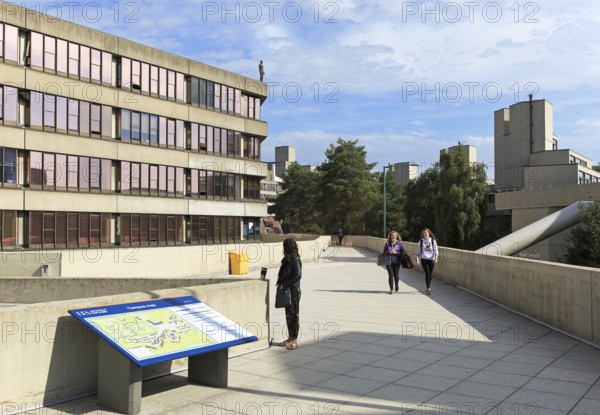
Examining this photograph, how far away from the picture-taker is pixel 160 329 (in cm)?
617

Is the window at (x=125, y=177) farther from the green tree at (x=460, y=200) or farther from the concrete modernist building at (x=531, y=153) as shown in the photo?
the concrete modernist building at (x=531, y=153)

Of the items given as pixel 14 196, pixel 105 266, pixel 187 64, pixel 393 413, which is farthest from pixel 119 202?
pixel 393 413

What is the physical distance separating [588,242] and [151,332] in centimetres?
2128

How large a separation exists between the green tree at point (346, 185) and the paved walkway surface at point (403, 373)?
→ 68370mm

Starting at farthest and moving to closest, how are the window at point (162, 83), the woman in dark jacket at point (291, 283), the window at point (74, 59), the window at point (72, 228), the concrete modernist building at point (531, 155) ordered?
the concrete modernist building at point (531, 155) → the window at point (162, 83) → the window at point (72, 228) → the window at point (74, 59) → the woman in dark jacket at point (291, 283)

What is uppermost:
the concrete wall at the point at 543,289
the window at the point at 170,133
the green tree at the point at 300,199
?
the window at the point at 170,133

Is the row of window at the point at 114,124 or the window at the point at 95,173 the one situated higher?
the row of window at the point at 114,124

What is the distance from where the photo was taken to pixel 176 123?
158 ft

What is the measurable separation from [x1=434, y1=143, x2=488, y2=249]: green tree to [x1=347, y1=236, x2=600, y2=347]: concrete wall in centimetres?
4497

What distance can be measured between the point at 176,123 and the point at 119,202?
30.0 feet

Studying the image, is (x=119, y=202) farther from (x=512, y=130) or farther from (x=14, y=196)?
(x=512, y=130)

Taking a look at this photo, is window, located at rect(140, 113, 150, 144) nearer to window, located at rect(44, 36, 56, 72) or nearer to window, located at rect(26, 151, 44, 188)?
window, located at rect(44, 36, 56, 72)

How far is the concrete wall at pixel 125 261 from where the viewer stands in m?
18.1

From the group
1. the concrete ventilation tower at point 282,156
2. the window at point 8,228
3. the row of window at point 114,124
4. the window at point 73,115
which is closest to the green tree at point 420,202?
the row of window at point 114,124
